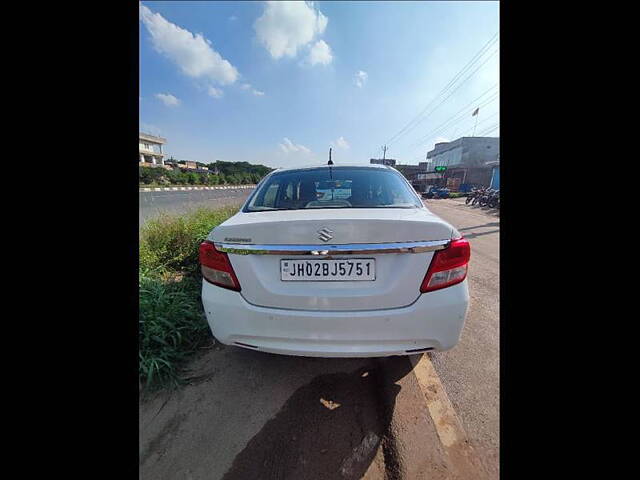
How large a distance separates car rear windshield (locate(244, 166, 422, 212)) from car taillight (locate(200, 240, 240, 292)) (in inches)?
20.6

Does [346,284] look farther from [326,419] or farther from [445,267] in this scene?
[326,419]

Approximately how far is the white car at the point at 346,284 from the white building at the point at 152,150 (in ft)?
221

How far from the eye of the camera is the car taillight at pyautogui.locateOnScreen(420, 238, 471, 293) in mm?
1198

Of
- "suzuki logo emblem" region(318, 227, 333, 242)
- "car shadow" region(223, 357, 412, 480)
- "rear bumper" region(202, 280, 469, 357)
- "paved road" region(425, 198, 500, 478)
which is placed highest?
"suzuki logo emblem" region(318, 227, 333, 242)

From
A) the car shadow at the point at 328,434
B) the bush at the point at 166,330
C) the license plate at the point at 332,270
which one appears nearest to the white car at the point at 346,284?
the license plate at the point at 332,270

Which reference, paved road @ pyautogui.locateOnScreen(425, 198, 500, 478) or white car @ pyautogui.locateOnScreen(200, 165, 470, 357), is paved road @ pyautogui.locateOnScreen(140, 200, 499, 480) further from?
white car @ pyautogui.locateOnScreen(200, 165, 470, 357)

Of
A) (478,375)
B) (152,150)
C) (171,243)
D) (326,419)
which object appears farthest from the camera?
(152,150)

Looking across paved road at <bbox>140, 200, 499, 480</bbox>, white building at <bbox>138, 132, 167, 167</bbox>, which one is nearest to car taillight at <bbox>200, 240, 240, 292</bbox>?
paved road at <bbox>140, 200, 499, 480</bbox>

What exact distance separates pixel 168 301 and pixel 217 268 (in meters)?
1.51

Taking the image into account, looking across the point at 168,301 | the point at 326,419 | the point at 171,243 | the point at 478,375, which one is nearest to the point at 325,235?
the point at 326,419

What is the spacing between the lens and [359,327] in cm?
120

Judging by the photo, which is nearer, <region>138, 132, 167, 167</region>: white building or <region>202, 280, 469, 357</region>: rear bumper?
<region>202, 280, 469, 357</region>: rear bumper
